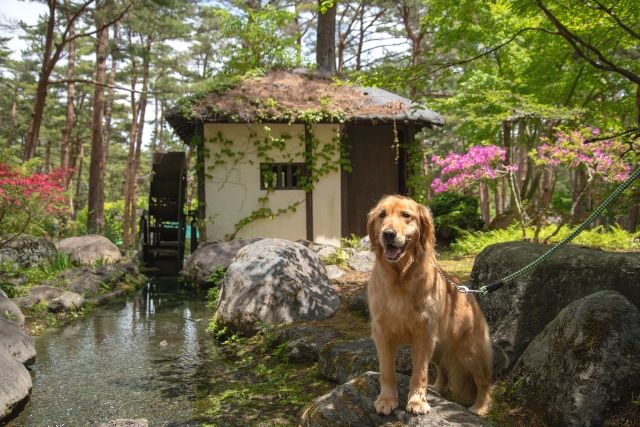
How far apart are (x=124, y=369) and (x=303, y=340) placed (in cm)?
218

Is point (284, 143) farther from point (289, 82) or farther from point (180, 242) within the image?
point (180, 242)

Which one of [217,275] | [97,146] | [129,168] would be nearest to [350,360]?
[217,275]

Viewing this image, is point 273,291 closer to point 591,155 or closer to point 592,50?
point 592,50

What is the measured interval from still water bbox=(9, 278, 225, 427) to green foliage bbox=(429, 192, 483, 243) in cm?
835

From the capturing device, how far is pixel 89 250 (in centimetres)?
1342

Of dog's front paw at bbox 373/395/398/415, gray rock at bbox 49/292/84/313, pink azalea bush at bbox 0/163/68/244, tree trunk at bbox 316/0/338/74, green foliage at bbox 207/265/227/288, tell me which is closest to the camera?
dog's front paw at bbox 373/395/398/415

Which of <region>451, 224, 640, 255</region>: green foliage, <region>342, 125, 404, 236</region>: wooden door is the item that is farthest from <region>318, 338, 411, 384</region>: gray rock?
<region>342, 125, 404, 236</region>: wooden door

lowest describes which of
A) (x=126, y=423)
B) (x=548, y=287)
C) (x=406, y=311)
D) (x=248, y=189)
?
(x=126, y=423)

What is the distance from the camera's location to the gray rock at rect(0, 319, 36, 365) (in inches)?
230

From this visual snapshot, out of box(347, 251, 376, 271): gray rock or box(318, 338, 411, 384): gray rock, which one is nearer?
box(318, 338, 411, 384): gray rock

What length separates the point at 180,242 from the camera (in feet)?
49.3

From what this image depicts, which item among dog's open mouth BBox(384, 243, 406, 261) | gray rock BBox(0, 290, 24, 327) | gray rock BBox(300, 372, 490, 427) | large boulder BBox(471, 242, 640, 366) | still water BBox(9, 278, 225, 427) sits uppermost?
dog's open mouth BBox(384, 243, 406, 261)

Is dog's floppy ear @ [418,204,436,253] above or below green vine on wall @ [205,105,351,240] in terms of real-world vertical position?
below

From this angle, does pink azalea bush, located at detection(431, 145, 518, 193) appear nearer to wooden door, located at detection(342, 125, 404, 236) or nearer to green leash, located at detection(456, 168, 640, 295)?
wooden door, located at detection(342, 125, 404, 236)
